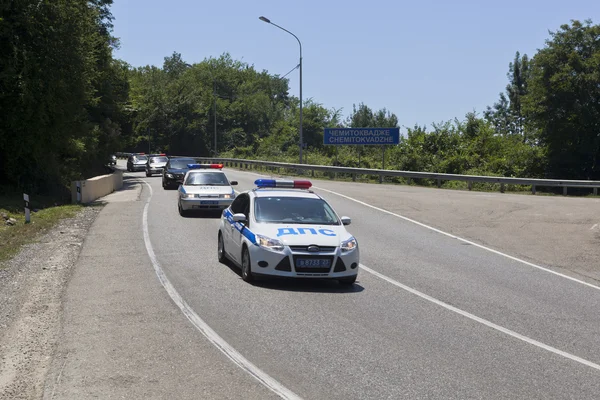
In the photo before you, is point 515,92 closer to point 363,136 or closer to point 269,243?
point 363,136

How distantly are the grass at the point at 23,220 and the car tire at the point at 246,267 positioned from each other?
508 centimetres

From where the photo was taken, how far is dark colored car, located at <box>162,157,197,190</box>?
35.7 m

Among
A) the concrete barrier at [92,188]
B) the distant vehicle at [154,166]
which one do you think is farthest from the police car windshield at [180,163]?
the distant vehicle at [154,166]

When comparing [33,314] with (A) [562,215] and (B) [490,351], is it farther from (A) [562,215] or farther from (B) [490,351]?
(A) [562,215]

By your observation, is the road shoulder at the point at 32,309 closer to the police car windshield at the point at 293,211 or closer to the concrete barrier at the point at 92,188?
the police car windshield at the point at 293,211

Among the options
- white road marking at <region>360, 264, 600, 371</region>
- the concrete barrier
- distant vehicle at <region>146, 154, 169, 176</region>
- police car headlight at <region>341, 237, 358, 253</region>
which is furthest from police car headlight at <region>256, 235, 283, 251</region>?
distant vehicle at <region>146, 154, 169, 176</region>

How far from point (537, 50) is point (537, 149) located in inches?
266

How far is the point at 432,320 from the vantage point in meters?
9.39

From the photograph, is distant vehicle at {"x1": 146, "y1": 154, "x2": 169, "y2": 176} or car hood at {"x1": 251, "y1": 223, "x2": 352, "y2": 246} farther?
distant vehicle at {"x1": 146, "y1": 154, "x2": 169, "y2": 176}

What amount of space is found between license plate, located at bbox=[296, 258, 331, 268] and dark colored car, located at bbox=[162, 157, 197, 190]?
82.0ft

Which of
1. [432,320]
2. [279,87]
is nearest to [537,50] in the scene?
[432,320]

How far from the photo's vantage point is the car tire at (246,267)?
1158cm

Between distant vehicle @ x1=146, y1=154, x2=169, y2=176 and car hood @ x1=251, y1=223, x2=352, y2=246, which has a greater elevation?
car hood @ x1=251, y1=223, x2=352, y2=246

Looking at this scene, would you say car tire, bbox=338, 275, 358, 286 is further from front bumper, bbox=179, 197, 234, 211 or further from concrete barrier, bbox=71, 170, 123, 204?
concrete barrier, bbox=71, 170, 123, 204
